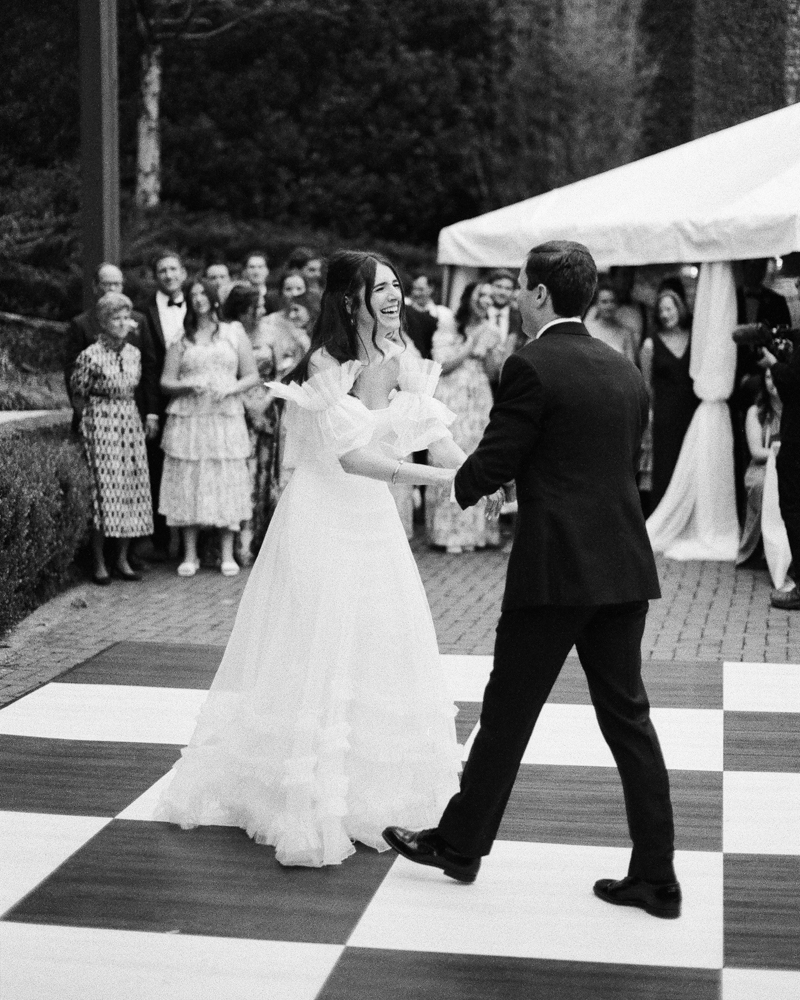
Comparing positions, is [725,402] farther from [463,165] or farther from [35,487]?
[463,165]

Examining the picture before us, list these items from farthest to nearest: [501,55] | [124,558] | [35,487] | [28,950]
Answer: [501,55] → [124,558] → [35,487] → [28,950]

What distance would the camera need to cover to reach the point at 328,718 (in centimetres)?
412

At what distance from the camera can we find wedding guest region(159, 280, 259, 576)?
8.79 metres

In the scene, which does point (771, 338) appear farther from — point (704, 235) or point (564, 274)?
point (564, 274)

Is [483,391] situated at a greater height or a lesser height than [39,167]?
lesser

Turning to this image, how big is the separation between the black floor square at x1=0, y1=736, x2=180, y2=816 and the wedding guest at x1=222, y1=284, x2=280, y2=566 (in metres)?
4.00

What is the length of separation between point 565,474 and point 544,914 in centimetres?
111

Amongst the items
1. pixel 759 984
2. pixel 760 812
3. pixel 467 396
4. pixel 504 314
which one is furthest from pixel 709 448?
pixel 759 984

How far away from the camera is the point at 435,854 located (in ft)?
12.7

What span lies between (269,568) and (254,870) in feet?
2.82

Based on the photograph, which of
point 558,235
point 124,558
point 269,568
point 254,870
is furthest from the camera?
point 558,235

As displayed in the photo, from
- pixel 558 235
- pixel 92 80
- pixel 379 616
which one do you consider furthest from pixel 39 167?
pixel 379 616

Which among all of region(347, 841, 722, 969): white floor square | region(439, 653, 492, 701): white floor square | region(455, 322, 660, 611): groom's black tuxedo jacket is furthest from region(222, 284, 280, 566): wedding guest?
region(455, 322, 660, 611): groom's black tuxedo jacket

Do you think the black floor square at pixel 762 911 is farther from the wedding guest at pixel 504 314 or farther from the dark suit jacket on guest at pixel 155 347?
the wedding guest at pixel 504 314
